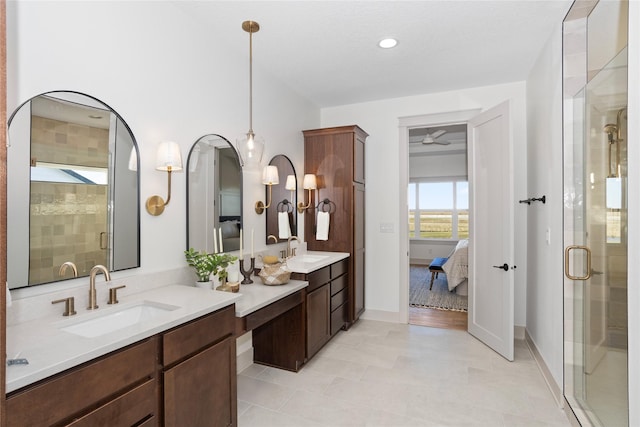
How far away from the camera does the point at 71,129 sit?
5.57 ft

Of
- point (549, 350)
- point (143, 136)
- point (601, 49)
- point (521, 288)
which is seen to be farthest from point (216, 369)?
point (521, 288)

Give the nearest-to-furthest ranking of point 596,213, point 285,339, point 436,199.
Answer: point 596,213
point 285,339
point 436,199

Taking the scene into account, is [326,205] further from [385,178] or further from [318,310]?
[318,310]

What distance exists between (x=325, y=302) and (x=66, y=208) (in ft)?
7.13

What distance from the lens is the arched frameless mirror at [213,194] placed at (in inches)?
95.4

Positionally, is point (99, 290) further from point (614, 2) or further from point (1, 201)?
point (614, 2)

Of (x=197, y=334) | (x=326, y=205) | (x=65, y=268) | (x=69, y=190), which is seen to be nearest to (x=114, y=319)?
(x=65, y=268)

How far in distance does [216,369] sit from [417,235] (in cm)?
708

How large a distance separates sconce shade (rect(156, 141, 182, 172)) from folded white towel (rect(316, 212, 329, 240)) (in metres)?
1.96

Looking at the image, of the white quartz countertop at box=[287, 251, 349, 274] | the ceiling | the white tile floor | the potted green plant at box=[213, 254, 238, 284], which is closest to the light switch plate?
the white quartz countertop at box=[287, 251, 349, 274]

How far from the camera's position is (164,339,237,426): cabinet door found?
1.53 meters

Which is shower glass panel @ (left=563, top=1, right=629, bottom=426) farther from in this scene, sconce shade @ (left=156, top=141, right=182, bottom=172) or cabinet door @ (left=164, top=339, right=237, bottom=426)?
sconce shade @ (left=156, top=141, right=182, bottom=172)

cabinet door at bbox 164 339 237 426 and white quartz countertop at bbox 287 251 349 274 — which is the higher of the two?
white quartz countertop at bbox 287 251 349 274

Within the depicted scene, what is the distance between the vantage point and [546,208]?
2.72 m
